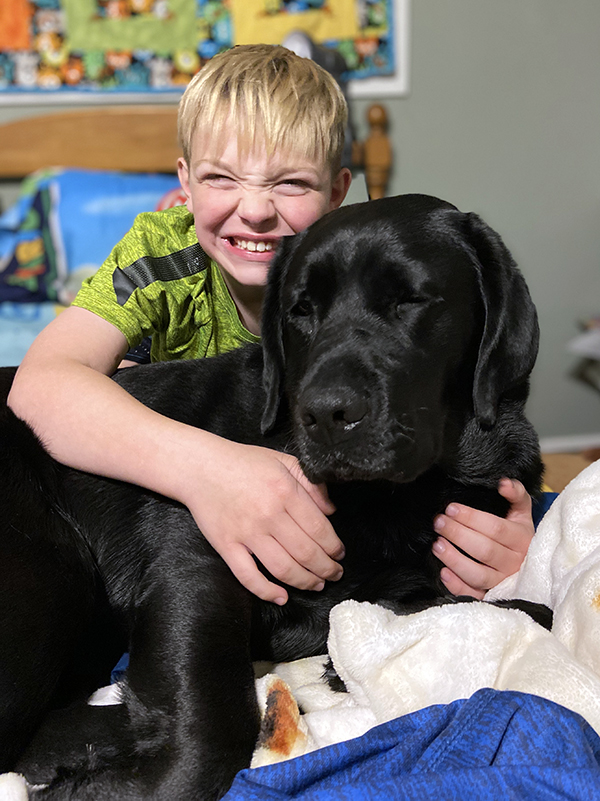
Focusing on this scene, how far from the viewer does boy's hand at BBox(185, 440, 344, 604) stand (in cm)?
121

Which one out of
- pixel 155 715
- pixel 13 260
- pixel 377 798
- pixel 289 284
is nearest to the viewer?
pixel 377 798

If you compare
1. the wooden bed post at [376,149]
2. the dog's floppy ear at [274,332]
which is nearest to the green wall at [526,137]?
the wooden bed post at [376,149]

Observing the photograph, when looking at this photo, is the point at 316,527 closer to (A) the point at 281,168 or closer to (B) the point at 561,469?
(A) the point at 281,168

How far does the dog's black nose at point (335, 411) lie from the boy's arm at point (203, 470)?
211 millimetres

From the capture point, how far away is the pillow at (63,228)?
328 centimetres

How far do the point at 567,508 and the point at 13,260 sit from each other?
2.90 meters

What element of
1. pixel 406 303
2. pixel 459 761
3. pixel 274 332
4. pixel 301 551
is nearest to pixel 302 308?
pixel 274 332

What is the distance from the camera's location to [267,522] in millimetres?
1234

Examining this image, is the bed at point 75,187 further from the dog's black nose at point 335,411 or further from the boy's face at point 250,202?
the dog's black nose at point 335,411

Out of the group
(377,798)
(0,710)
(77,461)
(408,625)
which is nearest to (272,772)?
(377,798)

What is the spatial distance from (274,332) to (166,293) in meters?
0.40

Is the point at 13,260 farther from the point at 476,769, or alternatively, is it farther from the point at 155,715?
the point at 476,769

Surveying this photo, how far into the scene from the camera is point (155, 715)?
1.09 meters

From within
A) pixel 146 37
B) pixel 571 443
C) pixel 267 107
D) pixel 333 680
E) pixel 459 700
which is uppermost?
pixel 146 37
